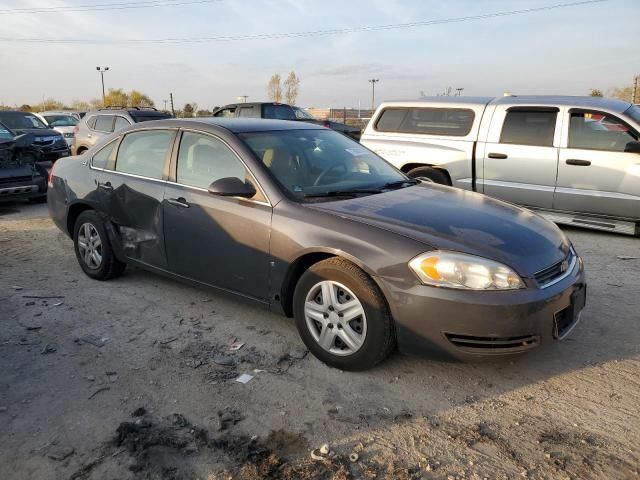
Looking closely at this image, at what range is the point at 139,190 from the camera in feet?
14.9

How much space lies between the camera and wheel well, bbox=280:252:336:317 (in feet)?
11.4

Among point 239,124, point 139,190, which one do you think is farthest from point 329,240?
point 139,190

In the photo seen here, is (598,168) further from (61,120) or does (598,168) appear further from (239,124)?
(61,120)

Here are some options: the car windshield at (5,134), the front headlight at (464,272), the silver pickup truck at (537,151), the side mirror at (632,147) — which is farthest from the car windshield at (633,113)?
the car windshield at (5,134)

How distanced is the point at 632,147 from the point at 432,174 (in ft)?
8.40

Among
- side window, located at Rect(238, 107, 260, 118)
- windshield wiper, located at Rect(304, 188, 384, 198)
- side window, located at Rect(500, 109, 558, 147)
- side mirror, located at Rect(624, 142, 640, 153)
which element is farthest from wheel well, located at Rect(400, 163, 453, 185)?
side window, located at Rect(238, 107, 260, 118)

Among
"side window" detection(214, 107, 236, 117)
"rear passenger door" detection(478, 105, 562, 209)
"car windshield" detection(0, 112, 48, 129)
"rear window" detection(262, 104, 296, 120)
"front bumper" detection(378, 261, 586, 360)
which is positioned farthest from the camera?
"side window" detection(214, 107, 236, 117)

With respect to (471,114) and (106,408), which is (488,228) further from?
(471,114)

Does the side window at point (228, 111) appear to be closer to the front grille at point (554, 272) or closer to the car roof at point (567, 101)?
the car roof at point (567, 101)

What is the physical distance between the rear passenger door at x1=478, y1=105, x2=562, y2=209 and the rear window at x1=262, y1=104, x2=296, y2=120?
30.1 feet

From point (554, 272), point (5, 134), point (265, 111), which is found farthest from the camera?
point (265, 111)

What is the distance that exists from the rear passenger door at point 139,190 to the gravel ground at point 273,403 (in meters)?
0.55

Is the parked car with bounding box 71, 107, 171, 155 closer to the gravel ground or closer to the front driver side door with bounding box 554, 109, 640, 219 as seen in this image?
the gravel ground

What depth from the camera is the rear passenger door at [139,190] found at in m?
4.43
